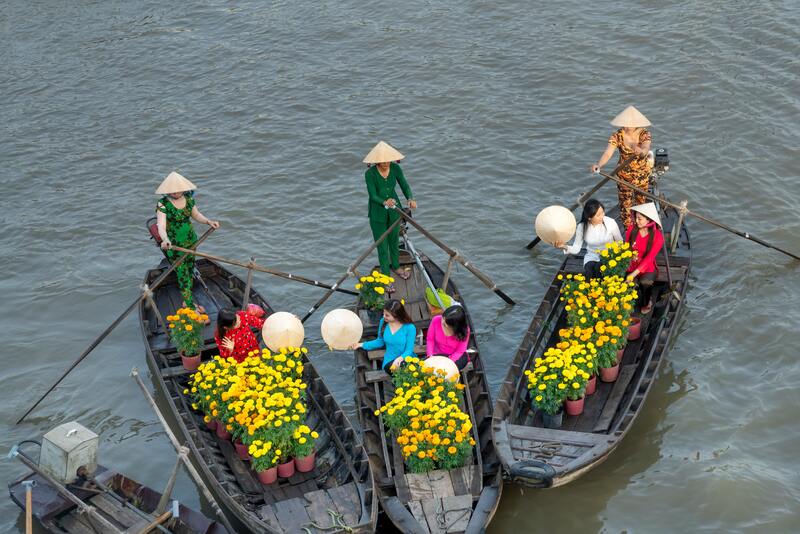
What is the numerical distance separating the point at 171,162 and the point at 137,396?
677 cm

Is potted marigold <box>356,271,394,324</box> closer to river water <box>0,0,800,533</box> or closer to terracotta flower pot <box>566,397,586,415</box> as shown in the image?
river water <box>0,0,800,533</box>

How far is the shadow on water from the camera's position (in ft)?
32.1

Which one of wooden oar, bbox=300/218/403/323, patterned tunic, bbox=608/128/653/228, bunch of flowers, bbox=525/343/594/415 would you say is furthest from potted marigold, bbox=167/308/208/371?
patterned tunic, bbox=608/128/653/228

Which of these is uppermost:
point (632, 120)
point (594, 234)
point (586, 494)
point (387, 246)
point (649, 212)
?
point (632, 120)

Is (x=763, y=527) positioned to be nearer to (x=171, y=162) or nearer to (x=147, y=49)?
(x=171, y=162)

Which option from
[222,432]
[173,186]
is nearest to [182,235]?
[173,186]

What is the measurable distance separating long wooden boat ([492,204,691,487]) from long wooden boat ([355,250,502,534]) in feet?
0.89

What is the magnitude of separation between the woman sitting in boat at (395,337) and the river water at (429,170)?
181cm

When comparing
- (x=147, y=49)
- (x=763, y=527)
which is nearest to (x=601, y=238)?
(x=763, y=527)

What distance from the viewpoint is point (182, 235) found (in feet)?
39.9

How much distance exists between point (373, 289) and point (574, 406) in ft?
10.4

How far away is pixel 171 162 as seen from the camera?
17953 mm

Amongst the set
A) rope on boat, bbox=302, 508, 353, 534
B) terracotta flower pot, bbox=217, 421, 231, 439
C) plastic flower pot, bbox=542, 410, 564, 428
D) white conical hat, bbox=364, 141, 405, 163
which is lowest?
rope on boat, bbox=302, 508, 353, 534

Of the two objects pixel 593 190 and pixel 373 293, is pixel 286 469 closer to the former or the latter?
pixel 373 293
